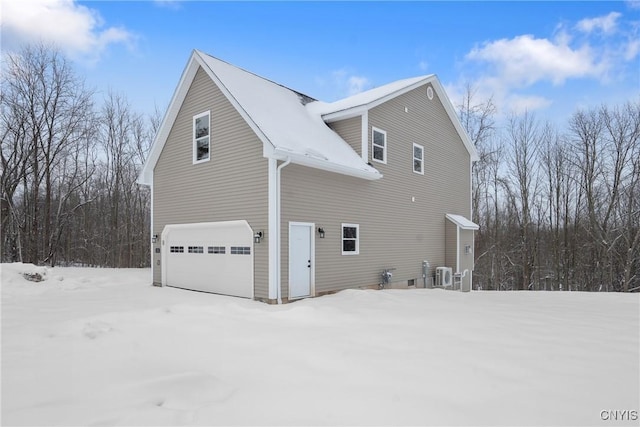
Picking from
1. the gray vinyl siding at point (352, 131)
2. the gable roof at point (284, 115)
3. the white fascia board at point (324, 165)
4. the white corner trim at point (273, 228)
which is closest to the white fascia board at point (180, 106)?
the gable roof at point (284, 115)

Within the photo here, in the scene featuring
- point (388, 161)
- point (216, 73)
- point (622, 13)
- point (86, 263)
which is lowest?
point (86, 263)

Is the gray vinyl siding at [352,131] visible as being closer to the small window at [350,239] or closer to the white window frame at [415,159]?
the small window at [350,239]

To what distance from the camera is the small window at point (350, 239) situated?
1064 cm

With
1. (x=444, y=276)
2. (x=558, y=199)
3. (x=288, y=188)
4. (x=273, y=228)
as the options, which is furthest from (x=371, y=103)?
(x=558, y=199)

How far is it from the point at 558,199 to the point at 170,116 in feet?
69.5

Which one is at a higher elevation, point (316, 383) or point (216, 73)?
point (216, 73)

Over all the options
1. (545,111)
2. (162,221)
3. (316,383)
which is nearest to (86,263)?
(162,221)

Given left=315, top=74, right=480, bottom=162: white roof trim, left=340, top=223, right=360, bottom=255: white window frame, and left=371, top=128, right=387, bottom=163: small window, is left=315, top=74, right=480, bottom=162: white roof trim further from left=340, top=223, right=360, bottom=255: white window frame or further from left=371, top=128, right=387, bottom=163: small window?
left=340, top=223, right=360, bottom=255: white window frame

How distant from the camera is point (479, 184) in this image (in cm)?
2425

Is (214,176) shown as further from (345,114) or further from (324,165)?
(345,114)

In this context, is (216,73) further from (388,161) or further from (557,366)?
(557,366)

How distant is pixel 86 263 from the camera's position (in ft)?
82.1

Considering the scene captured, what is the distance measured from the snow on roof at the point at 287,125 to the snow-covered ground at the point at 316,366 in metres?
3.70

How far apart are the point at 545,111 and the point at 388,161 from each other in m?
15.6
